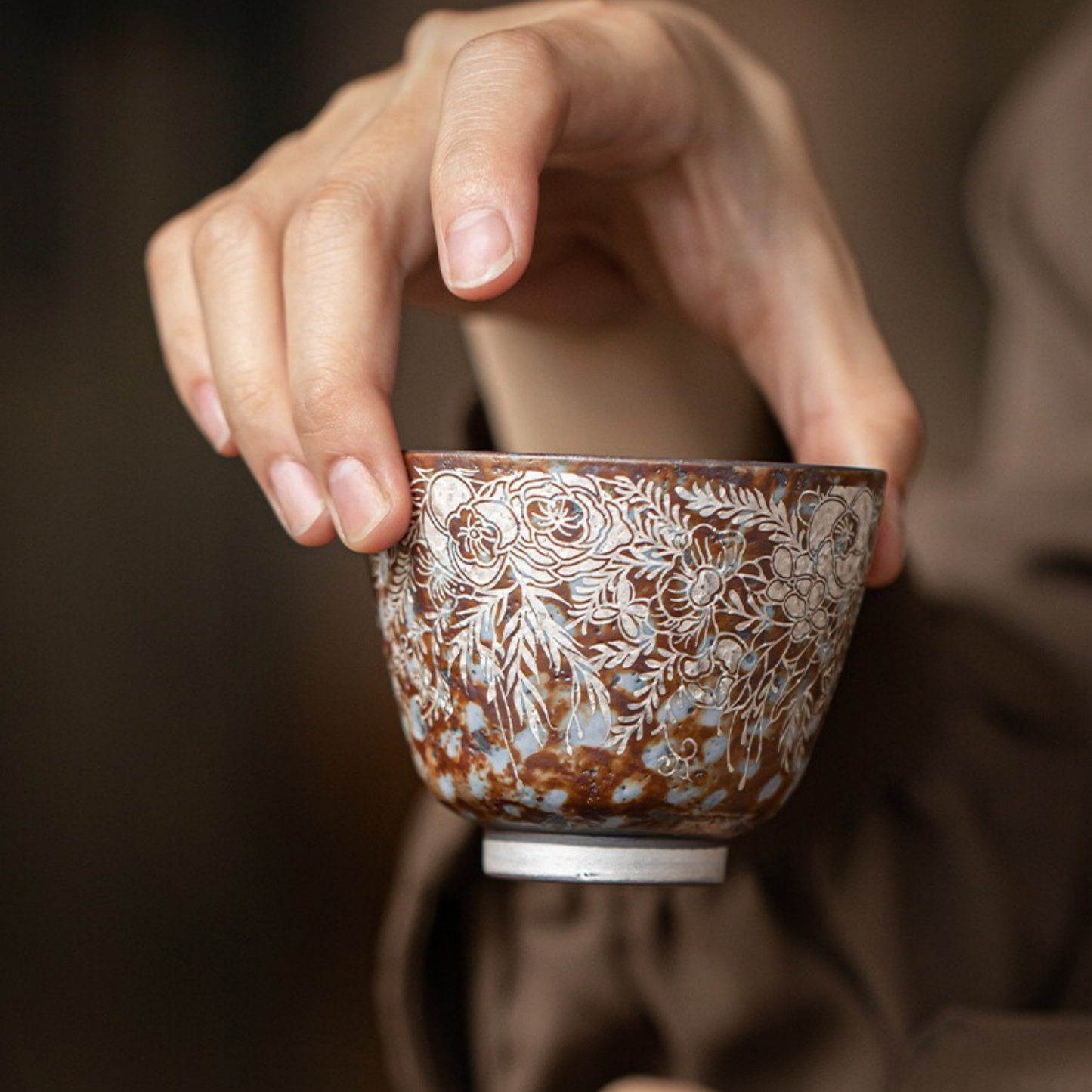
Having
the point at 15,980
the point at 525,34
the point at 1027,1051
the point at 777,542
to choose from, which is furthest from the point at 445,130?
the point at 15,980

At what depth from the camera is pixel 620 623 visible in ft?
1.28

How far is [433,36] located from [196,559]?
1062mm

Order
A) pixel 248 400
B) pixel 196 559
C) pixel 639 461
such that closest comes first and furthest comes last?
pixel 639 461 → pixel 248 400 → pixel 196 559

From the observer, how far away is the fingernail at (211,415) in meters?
0.54

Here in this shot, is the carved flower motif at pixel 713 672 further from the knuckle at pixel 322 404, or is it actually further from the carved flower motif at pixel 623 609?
the knuckle at pixel 322 404

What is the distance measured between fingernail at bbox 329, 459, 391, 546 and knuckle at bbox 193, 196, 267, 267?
136 mm

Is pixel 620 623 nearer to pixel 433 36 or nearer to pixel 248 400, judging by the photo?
pixel 248 400

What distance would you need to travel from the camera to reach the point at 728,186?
1.94ft

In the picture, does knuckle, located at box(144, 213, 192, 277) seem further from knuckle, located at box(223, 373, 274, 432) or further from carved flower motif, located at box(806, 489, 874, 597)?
carved flower motif, located at box(806, 489, 874, 597)

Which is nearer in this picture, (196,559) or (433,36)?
(433,36)

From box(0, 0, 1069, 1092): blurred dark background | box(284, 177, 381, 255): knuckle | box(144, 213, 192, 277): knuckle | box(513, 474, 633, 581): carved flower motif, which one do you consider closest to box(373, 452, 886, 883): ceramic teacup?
box(513, 474, 633, 581): carved flower motif

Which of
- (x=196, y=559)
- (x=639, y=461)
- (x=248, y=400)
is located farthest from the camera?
(x=196, y=559)

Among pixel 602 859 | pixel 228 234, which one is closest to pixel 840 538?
pixel 602 859

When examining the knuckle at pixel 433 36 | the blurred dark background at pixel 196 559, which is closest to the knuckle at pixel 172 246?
the knuckle at pixel 433 36
